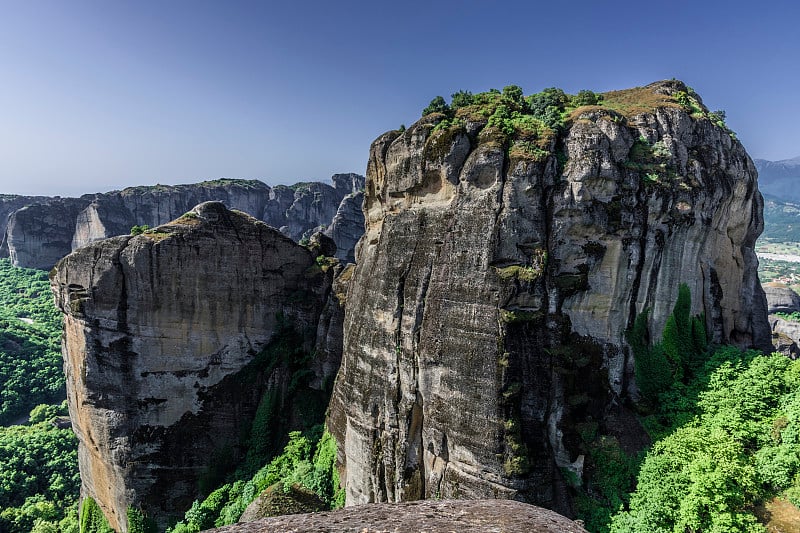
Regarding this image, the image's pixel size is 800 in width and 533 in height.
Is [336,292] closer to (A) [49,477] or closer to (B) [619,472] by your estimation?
(B) [619,472]

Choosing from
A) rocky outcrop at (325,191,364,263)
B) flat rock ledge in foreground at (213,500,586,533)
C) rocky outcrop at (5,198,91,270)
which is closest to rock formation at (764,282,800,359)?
flat rock ledge in foreground at (213,500,586,533)

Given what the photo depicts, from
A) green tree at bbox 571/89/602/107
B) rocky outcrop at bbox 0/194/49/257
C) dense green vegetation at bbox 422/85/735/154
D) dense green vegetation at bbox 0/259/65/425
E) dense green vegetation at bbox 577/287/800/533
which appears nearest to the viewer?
dense green vegetation at bbox 577/287/800/533

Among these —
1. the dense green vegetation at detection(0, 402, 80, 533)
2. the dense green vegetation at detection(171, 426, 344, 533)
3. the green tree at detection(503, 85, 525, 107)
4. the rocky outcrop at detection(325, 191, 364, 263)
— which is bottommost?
the dense green vegetation at detection(0, 402, 80, 533)

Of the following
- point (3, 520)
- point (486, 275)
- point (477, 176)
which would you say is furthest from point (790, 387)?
point (3, 520)

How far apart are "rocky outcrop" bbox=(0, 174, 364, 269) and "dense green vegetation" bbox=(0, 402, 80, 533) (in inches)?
1301

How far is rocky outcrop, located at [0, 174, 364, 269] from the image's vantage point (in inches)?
2574

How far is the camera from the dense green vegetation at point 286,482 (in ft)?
63.8

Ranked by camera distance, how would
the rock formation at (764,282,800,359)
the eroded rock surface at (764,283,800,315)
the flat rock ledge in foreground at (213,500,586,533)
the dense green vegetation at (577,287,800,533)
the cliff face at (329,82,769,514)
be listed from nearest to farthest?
the flat rock ledge in foreground at (213,500,586,533), the dense green vegetation at (577,287,800,533), the cliff face at (329,82,769,514), the rock formation at (764,282,800,359), the eroded rock surface at (764,283,800,315)

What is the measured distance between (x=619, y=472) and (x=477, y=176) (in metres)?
12.1

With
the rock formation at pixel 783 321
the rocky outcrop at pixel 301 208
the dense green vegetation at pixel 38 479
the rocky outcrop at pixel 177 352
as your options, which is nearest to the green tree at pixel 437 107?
the rocky outcrop at pixel 177 352

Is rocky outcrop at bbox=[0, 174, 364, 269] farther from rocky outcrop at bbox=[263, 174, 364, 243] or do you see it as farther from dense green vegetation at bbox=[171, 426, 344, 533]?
dense green vegetation at bbox=[171, 426, 344, 533]

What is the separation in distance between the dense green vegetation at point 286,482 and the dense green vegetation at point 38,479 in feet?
40.3

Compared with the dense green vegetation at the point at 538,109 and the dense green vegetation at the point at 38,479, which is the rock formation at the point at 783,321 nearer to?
the dense green vegetation at the point at 538,109

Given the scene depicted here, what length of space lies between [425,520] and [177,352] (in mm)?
20168
